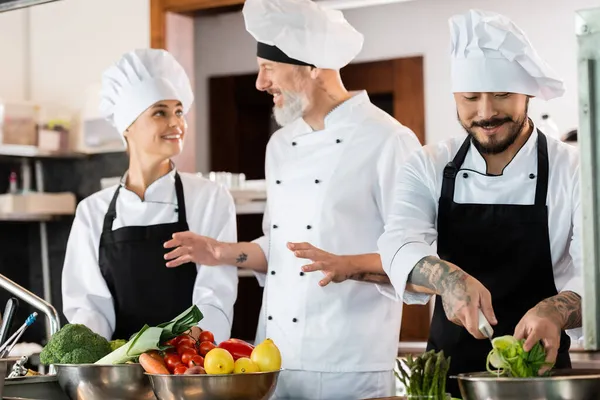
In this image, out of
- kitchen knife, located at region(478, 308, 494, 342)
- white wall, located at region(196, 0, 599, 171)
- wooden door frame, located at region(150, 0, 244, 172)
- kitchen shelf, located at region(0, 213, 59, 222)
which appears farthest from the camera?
white wall, located at region(196, 0, 599, 171)

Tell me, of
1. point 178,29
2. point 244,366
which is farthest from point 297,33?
point 178,29

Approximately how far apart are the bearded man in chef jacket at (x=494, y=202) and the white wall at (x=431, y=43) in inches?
113

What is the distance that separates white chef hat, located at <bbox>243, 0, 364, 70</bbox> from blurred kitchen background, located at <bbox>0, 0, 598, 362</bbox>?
60.7 inches

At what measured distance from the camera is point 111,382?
237cm

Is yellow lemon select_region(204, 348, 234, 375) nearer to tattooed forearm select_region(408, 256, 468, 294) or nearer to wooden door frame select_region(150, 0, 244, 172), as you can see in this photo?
tattooed forearm select_region(408, 256, 468, 294)

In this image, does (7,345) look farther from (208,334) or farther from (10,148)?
(10,148)

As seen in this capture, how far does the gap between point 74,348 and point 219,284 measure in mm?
834

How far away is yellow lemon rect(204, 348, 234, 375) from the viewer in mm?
2154

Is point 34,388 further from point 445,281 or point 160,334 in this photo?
point 445,281

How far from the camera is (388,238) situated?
8.66 feet

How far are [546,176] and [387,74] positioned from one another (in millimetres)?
3545

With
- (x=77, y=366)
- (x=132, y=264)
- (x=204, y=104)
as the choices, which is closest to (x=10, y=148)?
(x=204, y=104)

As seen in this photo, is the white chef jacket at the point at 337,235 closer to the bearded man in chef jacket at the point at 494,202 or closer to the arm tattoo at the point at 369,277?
the arm tattoo at the point at 369,277

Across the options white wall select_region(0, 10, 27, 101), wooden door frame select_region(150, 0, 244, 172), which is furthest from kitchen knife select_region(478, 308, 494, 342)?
white wall select_region(0, 10, 27, 101)
